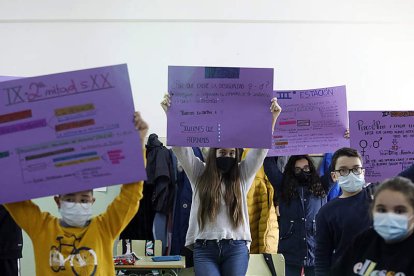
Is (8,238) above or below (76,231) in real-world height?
below

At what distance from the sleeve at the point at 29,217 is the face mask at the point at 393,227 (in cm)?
165

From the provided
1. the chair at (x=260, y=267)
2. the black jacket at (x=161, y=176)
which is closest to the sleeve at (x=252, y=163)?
the chair at (x=260, y=267)

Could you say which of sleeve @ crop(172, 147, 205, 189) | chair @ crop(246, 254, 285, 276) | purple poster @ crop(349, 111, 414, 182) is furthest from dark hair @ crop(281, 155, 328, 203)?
sleeve @ crop(172, 147, 205, 189)

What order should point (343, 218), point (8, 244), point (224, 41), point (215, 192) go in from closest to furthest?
point (343, 218) → point (8, 244) → point (215, 192) → point (224, 41)

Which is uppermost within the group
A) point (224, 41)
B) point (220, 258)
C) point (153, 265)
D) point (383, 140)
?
point (224, 41)

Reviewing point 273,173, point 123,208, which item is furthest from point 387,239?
point 273,173

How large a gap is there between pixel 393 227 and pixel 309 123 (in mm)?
2134

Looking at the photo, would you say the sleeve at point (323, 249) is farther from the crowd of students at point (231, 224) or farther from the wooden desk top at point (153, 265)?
the wooden desk top at point (153, 265)

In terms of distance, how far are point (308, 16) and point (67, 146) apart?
502cm

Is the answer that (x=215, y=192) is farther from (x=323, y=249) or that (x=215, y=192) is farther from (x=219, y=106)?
(x=323, y=249)

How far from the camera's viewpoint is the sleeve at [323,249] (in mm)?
3246

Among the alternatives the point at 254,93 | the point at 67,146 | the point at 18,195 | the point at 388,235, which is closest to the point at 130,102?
the point at 67,146

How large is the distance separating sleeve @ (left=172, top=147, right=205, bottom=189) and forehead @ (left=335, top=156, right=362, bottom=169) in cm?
94

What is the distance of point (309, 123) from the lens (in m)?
4.49
